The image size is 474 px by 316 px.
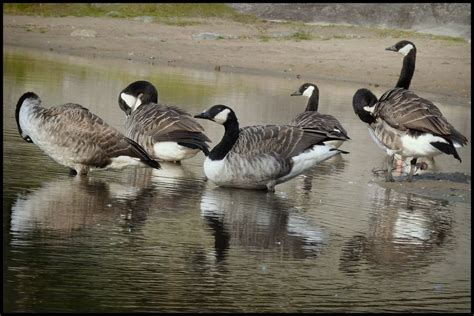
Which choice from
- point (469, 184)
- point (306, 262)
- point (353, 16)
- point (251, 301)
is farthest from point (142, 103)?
point (353, 16)

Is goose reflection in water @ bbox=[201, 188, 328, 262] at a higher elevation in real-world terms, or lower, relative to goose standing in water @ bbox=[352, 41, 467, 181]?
lower

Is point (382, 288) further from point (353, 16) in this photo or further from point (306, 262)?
point (353, 16)

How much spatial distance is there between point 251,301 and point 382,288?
1.07 m

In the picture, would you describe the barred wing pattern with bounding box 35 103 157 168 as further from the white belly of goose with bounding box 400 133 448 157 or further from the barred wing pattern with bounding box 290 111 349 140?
the barred wing pattern with bounding box 290 111 349 140

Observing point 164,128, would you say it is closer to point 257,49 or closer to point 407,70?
point 407,70

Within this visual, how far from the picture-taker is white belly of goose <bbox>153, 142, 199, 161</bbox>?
12.1 meters

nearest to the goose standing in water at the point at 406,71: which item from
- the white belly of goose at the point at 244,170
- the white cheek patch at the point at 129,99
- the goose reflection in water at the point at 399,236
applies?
the goose reflection in water at the point at 399,236

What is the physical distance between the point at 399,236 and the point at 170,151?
3926 mm

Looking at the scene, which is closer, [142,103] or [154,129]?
[154,129]

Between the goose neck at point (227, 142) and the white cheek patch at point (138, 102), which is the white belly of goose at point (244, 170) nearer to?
the goose neck at point (227, 142)

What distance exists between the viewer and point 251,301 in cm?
650

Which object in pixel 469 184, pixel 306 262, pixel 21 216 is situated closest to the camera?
pixel 306 262

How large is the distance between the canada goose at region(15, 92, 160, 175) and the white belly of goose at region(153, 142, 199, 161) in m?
1.36

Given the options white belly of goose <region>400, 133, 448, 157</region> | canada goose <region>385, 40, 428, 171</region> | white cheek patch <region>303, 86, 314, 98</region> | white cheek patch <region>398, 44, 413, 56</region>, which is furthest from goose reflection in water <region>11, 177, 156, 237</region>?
white cheek patch <region>303, 86, 314, 98</region>
